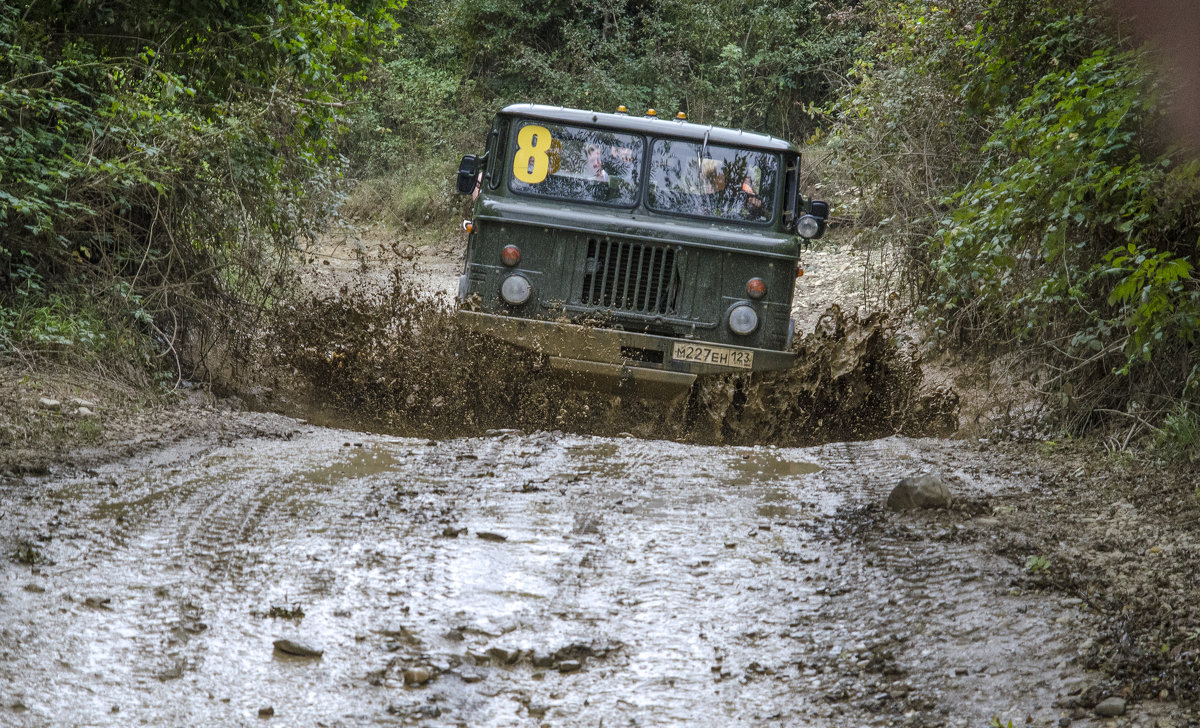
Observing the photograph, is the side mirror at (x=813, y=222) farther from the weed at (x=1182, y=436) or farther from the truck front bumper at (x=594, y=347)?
the weed at (x=1182, y=436)

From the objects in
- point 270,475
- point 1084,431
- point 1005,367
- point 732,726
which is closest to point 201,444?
point 270,475

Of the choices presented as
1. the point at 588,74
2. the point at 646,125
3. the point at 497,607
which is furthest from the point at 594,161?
the point at 588,74

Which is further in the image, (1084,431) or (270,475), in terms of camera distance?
(1084,431)

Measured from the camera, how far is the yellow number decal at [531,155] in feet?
27.1

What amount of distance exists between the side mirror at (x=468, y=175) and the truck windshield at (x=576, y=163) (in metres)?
0.28

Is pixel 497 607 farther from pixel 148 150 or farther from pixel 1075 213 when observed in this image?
pixel 148 150

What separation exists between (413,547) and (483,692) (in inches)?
48.4

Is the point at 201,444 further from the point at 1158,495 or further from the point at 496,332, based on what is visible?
the point at 1158,495

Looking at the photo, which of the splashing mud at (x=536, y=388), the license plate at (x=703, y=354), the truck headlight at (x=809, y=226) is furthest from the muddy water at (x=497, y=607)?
the truck headlight at (x=809, y=226)

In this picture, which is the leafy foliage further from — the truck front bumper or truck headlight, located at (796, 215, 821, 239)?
truck headlight, located at (796, 215, 821, 239)

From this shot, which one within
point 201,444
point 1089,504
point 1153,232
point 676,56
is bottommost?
point 201,444

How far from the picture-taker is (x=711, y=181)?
329 inches

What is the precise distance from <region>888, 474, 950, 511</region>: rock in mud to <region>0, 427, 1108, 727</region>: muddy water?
0.13 metres

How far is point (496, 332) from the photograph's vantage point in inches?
303
